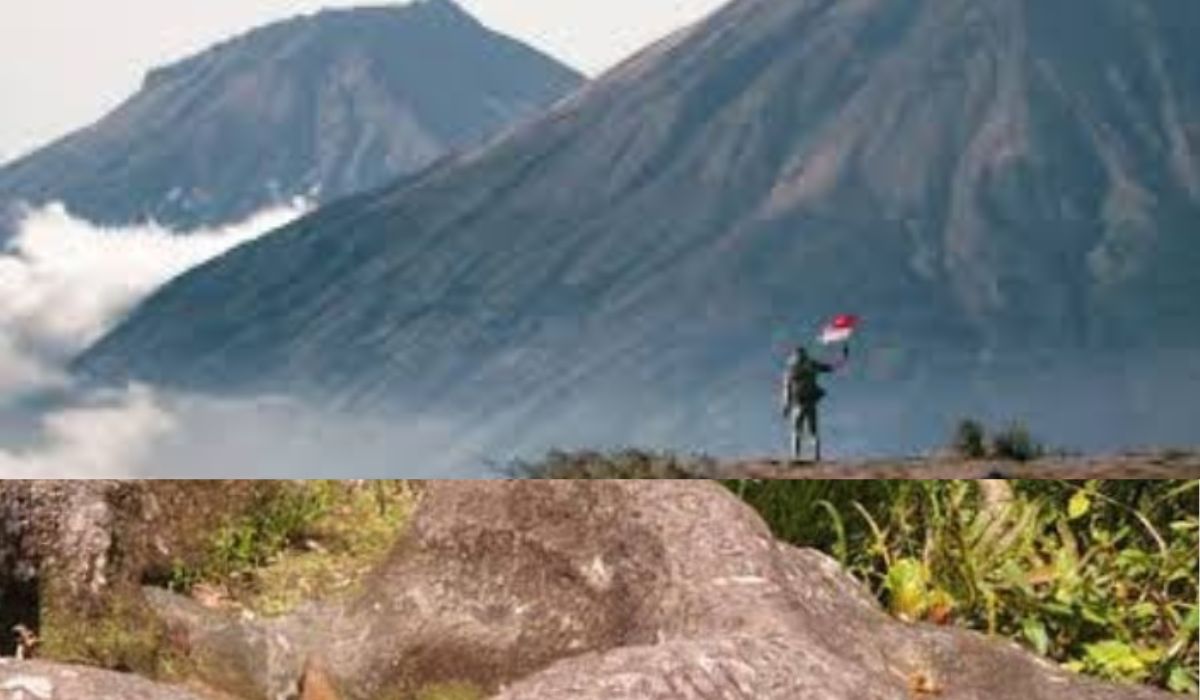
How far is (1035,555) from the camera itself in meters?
5.62

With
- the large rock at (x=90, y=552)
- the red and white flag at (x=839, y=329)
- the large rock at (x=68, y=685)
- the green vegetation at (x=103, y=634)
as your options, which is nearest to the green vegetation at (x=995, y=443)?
the red and white flag at (x=839, y=329)

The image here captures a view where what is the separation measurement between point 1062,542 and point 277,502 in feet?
5.75

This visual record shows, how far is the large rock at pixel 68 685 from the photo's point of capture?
4.35 meters

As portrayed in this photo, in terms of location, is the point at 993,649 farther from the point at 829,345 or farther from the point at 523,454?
the point at 523,454

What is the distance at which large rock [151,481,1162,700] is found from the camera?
4879 mm

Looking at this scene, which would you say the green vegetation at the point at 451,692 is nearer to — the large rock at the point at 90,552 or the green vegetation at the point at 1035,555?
the large rock at the point at 90,552

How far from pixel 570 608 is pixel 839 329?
31.0 inches

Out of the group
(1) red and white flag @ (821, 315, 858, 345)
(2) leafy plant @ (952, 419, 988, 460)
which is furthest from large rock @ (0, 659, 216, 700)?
(2) leafy plant @ (952, 419, 988, 460)

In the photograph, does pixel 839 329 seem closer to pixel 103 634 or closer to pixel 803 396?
pixel 803 396

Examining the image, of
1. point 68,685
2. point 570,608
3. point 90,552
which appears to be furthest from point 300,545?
point 68,685

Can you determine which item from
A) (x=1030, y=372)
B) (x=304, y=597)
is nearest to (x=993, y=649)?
(x=304, y=597)

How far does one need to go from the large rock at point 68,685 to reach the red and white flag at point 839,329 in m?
1.47

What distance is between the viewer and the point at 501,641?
16.7 ft

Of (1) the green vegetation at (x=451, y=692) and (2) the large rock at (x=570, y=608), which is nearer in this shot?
(2) the large rock at (x=570, y=608)
